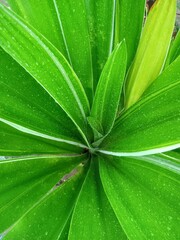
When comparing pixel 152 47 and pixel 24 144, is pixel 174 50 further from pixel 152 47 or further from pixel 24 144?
pixel 24 144

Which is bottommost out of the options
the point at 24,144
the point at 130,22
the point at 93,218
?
the point at 93,218

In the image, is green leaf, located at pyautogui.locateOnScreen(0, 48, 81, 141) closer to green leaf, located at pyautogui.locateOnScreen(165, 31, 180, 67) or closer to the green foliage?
the green foliage

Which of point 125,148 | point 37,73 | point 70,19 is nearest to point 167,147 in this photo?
point 125,148

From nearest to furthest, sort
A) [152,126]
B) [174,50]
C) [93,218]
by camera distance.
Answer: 1. [152,126]
2. [93,218]
3. [174,50]

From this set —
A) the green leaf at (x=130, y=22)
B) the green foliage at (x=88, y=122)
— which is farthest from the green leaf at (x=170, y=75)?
the green leaf at (x=130, y=22)

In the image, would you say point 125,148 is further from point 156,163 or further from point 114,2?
point 114,2

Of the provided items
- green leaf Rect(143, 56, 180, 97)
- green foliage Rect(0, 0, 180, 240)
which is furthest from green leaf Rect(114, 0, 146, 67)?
green leaf Rect(143, 56, 180, 97)

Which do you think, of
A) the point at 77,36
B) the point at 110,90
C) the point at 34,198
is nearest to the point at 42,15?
the point at 77,36
